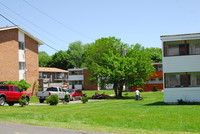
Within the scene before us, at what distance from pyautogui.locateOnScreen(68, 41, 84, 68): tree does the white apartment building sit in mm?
81320

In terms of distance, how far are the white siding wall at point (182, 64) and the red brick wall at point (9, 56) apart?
83.4 ft

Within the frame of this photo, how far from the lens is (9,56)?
1742 inches

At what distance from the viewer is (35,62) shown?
49.8 metres

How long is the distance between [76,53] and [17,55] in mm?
66407

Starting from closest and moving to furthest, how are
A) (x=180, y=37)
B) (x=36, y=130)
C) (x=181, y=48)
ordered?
1. (x=36, y=130)
2. (x=180, y=37)
3. (x=181, y=48)

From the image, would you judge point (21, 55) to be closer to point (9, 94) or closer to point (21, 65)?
→ point (21, 65)

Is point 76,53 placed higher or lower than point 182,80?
higher

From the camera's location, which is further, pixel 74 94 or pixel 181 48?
pixel 74 94

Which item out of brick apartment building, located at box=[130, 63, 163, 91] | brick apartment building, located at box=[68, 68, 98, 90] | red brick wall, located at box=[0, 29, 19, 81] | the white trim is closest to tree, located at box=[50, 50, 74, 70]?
brick apartment building, located at box=[68, 68, 98, 90]

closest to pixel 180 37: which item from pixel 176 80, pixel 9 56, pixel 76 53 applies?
pixel 176 80

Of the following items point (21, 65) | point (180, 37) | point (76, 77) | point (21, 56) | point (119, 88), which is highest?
point (21, 56)

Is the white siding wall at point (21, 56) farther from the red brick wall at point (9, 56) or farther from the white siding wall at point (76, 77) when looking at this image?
the white siding wall at point (76, 77)

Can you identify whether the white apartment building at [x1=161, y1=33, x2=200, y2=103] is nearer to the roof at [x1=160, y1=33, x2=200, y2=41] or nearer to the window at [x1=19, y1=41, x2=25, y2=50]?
the roof at [x1=160, y1=33, x2=200, y2=41]

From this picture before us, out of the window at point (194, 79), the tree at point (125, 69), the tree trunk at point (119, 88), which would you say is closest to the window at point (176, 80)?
the window at point (194, 79)
